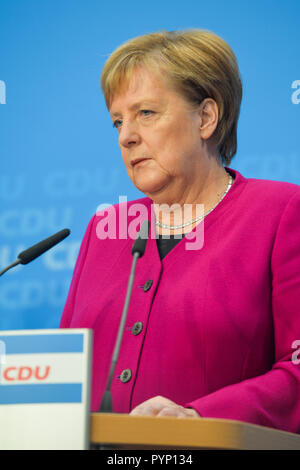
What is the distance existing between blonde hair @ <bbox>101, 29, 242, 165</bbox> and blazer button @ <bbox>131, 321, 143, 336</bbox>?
575 mm

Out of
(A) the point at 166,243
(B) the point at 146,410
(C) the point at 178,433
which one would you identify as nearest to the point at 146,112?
(A) the point at 166,243

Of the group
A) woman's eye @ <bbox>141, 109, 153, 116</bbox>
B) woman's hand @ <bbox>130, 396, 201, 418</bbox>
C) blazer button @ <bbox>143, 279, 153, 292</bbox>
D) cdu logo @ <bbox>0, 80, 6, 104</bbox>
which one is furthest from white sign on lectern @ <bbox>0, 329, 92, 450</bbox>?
cdu logo @ <bbox>0, 80, 6, 104</bbox>

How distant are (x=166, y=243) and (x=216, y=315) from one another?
0.31 metres

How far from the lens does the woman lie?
4.79 feet

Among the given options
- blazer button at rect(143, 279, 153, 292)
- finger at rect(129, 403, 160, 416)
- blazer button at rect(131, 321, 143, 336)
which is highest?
blazer button at rect(143, 279, 153, 292)

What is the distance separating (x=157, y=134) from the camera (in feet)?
5.50

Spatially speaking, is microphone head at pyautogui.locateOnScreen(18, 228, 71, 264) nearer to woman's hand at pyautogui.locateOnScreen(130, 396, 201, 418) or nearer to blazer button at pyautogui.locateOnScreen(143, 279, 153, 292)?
blazer button at pyautogui.locateOnScreen(143, 279, 153, 292)

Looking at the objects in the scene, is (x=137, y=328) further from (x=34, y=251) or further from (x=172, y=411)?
(x=172, y=411)

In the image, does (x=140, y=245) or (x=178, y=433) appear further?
(x=140, y=245)

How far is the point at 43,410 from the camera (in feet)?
3.16

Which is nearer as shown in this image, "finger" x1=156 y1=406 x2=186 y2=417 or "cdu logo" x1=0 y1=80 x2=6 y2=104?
"finger" x1=156 y1=406 x2=186 y2=417

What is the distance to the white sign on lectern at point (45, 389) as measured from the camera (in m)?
0.94
